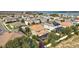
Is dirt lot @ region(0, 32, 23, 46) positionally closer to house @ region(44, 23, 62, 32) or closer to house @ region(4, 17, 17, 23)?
house @ region(4, 17, 17, 23)

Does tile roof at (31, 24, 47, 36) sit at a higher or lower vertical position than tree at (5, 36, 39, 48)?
higher

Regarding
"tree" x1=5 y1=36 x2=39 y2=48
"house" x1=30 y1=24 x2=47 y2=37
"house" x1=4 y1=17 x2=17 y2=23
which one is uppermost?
"house" x1=4 y1=17 x2=17 y2=23

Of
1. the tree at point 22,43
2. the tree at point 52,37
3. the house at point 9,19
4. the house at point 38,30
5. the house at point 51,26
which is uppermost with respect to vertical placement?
the house at point 9,19

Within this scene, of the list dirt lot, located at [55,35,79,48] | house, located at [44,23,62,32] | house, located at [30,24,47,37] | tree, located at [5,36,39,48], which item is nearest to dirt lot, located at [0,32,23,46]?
tree, located at [5,36,39,48]

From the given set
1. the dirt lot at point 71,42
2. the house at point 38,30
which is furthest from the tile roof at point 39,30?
the dirt lot at point 71,42

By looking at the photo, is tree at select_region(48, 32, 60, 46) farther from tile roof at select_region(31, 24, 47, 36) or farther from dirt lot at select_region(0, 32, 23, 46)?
dirt lot at select_region(0, 32, 23, 46)

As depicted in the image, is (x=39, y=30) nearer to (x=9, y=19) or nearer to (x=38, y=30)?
(x=38, y=30)

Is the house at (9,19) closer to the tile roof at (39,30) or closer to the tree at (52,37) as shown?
the tile roof at (39,30)

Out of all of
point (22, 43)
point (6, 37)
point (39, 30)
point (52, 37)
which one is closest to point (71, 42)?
point (52, 37)

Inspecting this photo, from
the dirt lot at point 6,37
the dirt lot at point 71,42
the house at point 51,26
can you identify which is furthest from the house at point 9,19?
the dirt lot at point 71,42

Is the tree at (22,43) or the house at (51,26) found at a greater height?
the house at (51,26)
